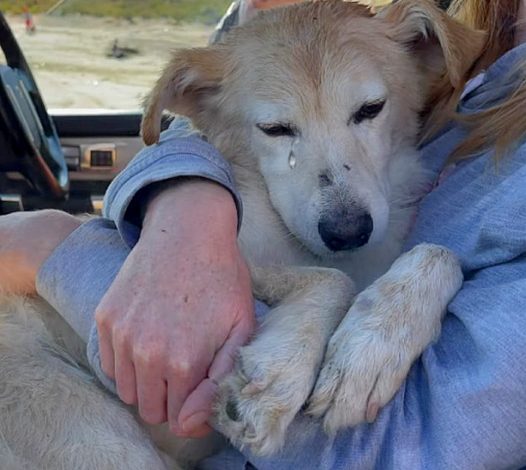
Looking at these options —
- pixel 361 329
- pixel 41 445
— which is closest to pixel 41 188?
pixel 41 445

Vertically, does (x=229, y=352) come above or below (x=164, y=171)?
below

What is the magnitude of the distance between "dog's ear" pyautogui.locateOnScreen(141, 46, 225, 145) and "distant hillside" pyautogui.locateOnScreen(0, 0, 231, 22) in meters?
1.62

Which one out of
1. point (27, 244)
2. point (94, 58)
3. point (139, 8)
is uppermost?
point (27, 244)

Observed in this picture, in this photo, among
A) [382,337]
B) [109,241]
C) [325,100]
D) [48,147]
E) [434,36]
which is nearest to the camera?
[382,337]

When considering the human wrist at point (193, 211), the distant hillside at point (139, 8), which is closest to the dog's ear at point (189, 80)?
the human wrist at point (193, 211)

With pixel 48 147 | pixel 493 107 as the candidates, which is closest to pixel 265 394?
pixel 493 107

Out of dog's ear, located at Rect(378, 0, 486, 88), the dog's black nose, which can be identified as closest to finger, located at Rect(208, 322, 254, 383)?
the dog's black nose

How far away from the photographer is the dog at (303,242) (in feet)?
3.94

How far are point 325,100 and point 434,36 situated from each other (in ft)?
1.01

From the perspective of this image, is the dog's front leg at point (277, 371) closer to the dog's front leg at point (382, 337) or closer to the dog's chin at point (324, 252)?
the dog's front leg at point (382, 337)

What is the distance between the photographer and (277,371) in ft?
3.93

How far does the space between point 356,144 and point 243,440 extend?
72cm

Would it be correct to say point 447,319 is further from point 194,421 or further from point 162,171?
point 162,171

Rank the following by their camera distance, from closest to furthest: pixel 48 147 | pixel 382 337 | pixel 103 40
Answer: pixel 382 337 → pixel 48 147 → pixel 103 40
